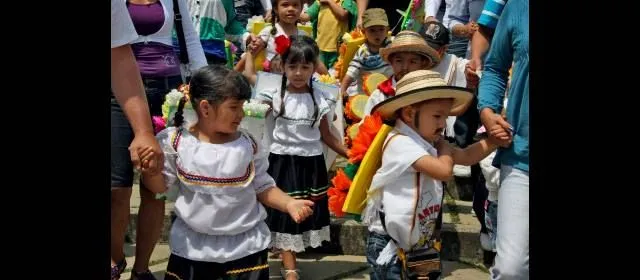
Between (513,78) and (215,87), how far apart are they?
1265mm

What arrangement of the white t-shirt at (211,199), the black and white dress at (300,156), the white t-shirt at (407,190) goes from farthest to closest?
the black and white dress at (300,156) → the white t-shirt at (407,190) → the white t-shirt at (211,199)

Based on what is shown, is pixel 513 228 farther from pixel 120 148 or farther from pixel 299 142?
pixel 299 142

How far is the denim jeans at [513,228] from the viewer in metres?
3.45

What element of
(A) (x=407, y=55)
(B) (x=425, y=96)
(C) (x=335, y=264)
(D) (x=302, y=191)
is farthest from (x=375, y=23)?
(B) (x=425, y=96)

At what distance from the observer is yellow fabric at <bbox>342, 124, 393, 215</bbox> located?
4.14m

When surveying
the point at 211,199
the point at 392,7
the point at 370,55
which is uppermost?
the point at 392,7

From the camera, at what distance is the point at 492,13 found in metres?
4.26

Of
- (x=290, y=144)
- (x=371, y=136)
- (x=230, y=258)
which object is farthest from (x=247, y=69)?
(x=230, y=258)

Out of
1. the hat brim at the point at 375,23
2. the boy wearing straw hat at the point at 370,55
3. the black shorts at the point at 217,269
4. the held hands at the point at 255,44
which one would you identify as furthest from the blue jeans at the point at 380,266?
the hat brim at the point at 375,23

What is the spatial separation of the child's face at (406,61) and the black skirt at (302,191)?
74 cm

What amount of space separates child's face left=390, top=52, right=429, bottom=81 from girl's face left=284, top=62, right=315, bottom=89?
0.51 metres

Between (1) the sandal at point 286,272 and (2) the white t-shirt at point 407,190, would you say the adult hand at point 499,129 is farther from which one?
(1) the sandal at point 286,272

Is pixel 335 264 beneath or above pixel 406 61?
beneath

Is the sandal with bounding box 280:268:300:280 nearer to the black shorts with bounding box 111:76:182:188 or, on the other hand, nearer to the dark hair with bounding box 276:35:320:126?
the dark hair with bounding box 276:35:320:126
